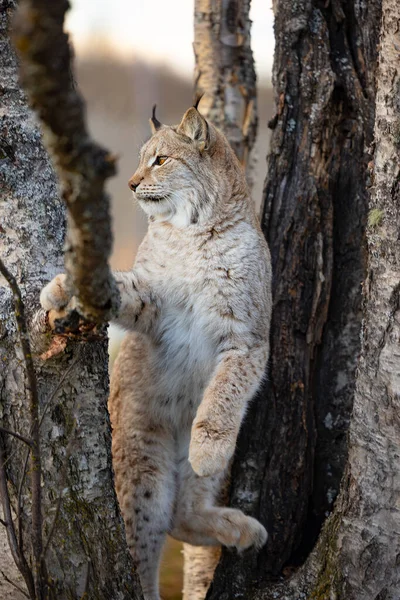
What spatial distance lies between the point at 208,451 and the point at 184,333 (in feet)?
1.92

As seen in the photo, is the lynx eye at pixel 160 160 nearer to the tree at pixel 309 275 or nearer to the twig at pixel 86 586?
the tree at pixel 309 275

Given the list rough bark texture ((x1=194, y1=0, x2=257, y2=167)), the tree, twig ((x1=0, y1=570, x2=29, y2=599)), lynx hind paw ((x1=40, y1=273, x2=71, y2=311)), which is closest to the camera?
lynx hind paw ((x1=40, y1=273, x2=71, y2=311))

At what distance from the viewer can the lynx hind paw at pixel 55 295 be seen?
6.79ft

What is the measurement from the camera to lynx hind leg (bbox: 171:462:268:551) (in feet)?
10.0

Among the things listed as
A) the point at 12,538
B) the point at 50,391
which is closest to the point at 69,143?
the point at 50,391

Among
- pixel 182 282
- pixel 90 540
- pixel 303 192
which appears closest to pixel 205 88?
pixel 303 192

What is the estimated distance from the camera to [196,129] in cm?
308

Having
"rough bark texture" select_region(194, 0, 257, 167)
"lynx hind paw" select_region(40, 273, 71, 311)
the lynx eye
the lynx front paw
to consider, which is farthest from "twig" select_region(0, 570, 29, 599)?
"rough bark texture" select_region(194, 0, 257, 167)

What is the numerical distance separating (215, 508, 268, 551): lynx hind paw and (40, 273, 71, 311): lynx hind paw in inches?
55.3

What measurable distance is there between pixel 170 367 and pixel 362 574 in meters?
1.14

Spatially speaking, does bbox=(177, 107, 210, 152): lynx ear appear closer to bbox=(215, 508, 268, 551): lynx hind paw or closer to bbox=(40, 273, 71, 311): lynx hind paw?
bbox=(40, 273, 71, 311): lynx hind paw

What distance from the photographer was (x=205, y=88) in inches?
167

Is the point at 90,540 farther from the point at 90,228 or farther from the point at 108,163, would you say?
the point at 108,163

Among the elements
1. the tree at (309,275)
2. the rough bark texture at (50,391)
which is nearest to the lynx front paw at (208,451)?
the rough bark texture at (50,391)
